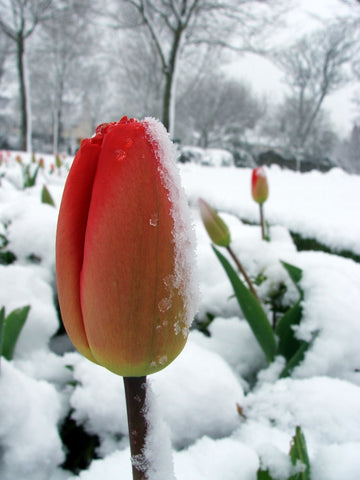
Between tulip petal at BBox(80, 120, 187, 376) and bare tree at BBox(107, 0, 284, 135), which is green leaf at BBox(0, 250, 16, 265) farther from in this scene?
bare tree at BBox(107, 0, 284, 135)

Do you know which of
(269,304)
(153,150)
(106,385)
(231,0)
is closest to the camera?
(153,150)

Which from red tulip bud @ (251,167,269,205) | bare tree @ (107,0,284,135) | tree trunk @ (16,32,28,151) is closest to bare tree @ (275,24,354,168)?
bare tree @ (107,0,284,135)

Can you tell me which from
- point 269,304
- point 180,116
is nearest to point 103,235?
point 269,304

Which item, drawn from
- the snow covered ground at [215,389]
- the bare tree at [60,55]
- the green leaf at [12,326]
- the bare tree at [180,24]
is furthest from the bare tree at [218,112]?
the green leaf at [12,326]

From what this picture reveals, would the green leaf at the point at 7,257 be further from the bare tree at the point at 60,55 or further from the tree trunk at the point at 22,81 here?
the bare tree at the point at 60,55

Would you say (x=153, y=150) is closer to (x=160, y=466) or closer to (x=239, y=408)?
(x=160, y=466)

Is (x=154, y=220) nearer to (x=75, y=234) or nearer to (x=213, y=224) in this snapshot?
(x=75, y=234)

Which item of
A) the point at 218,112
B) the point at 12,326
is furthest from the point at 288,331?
the point at 218,112
